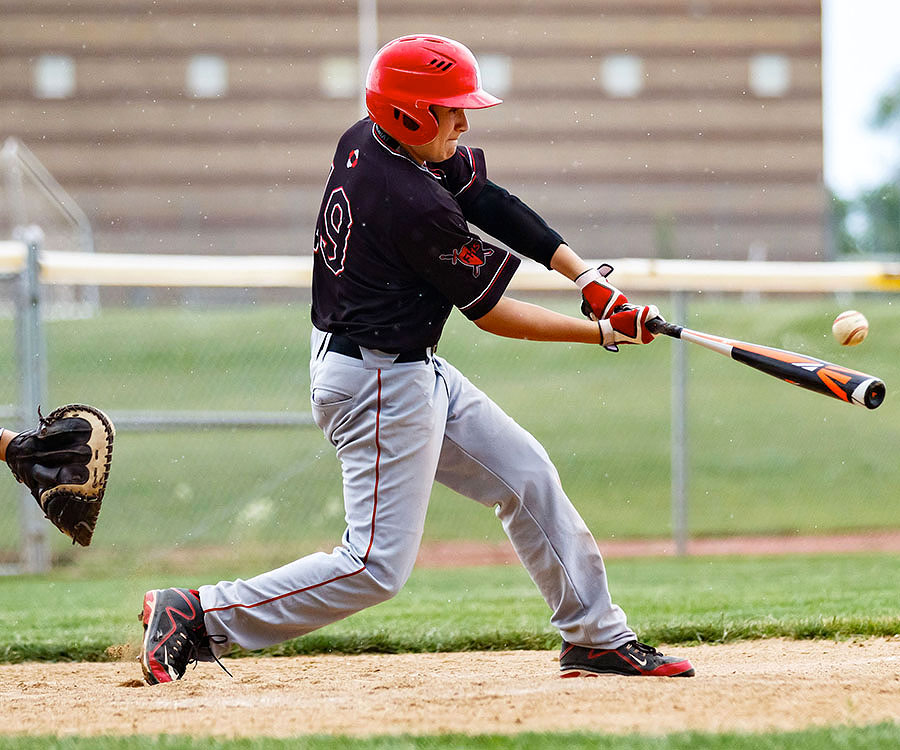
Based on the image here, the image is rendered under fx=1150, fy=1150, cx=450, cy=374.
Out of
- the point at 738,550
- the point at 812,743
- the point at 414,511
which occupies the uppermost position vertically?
the point at 414,511

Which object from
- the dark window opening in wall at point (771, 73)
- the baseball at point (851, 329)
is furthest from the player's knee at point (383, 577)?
the dark window opening in wall at point (771, 73)

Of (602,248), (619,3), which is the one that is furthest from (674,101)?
(602,248)

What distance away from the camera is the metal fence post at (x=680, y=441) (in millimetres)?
7996

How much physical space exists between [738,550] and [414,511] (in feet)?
19.5

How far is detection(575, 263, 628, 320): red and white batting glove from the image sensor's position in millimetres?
3513

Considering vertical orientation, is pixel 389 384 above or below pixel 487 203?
below

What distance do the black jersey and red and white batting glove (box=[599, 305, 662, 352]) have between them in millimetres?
346

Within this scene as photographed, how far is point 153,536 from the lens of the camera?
8.49 meters

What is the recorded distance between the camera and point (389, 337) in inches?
130

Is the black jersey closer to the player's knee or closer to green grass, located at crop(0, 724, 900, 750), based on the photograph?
the player's knee

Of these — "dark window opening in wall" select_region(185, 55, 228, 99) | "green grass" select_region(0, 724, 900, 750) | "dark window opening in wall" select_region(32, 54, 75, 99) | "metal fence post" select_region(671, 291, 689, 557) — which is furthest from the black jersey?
"dark window opening in wall" select_region(32, 54, 75, 99)

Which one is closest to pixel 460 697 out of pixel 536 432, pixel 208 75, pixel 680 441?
pixel 680 441

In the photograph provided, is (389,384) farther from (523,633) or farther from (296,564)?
(523,633)

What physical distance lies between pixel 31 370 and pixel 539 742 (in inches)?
210
